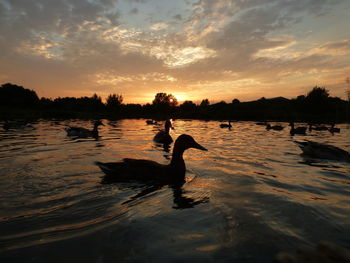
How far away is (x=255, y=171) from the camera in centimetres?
724

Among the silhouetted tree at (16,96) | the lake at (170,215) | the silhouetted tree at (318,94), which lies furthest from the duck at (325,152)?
the silhouetted tree at (16,96)

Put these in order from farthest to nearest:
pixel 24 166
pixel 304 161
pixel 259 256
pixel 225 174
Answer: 1. pixel 304 161
2. pixel 24 166
3. pixel 225 174
4. pixel 259 256

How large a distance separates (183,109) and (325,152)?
3523 inches

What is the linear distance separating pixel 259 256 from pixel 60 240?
275cm

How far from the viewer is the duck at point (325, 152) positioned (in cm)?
898

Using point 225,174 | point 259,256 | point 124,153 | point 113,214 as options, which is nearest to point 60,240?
point 113,214

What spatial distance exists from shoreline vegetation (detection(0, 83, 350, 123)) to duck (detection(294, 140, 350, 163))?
40175 millimetres

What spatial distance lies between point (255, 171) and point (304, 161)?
3.13 meters

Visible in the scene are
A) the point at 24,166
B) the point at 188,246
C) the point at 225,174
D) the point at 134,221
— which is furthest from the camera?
the point at 24,166

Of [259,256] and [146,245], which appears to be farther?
[146,245]

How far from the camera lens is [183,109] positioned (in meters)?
98.1

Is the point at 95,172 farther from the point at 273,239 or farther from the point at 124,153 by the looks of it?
the point at 273,239

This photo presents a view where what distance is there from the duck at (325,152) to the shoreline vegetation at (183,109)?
4017 cm

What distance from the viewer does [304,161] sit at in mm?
8953
